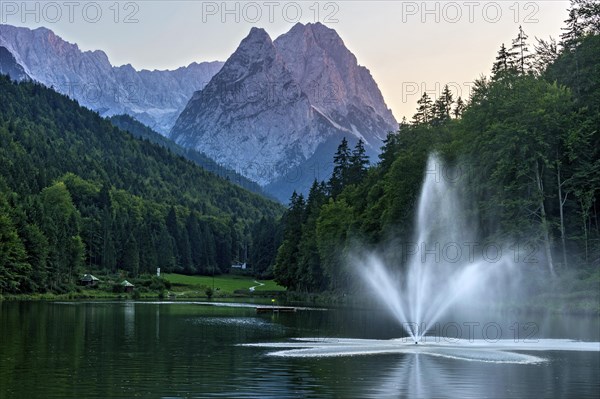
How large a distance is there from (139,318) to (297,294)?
262 ft

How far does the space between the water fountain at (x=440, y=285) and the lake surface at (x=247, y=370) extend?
2399mm

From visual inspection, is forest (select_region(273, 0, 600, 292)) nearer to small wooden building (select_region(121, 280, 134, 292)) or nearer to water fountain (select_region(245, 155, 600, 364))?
water fountain (select_region(245, 155, 600, 364))

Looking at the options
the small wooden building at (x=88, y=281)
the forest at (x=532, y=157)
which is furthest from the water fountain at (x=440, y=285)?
the small wooden building at (x=88, y=281)

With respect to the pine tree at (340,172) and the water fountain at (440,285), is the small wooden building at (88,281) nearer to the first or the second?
the pine tree at (340,172)

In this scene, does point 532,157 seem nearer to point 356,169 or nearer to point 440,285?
point 440,285

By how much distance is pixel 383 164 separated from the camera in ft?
427

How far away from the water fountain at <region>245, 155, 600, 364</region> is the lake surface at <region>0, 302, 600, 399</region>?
2.40 meters

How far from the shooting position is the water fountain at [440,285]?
157 feet

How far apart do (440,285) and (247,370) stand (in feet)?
154

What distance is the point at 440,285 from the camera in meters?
82.9

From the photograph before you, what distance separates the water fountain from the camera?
4797 cm

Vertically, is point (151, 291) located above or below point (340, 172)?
below

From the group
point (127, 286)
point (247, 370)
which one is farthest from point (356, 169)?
point (247, 370)

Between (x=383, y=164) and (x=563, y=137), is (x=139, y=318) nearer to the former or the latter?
(x=563, y=137)
